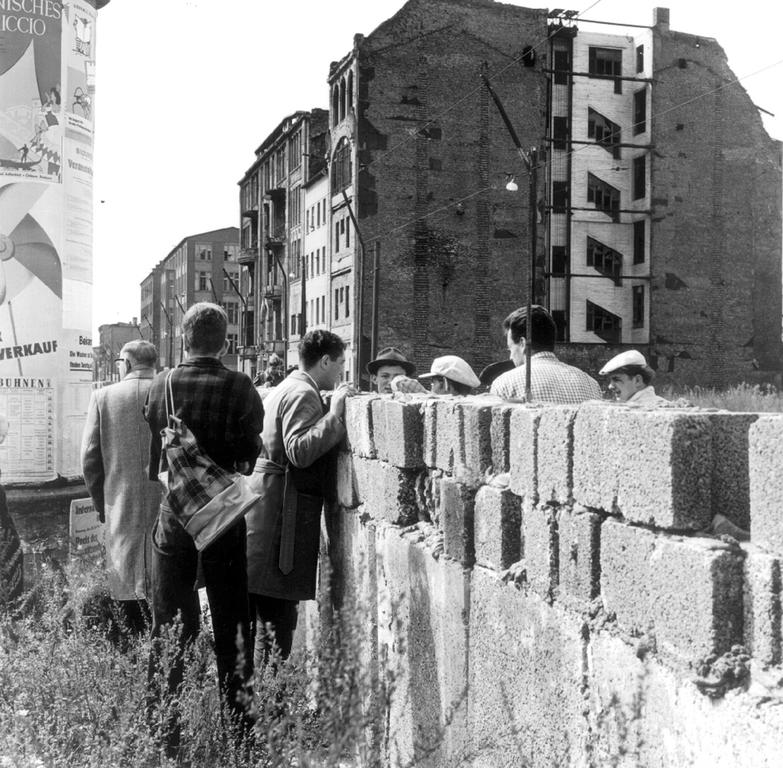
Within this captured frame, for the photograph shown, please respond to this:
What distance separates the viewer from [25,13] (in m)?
6.66

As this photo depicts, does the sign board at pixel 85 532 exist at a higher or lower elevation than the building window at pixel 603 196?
lower

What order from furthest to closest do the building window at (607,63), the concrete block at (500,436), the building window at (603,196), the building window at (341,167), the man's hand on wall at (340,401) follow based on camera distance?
the building window at (607,63), the building window at (603,196), the building window at (341,167), the man's hand on wall at (340,401), the concrete block at (500,436)

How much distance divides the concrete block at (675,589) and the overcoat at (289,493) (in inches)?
95.6

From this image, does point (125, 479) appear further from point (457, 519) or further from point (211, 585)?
point (457, 519)

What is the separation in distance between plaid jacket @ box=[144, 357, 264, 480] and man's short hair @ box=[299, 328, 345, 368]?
704mm

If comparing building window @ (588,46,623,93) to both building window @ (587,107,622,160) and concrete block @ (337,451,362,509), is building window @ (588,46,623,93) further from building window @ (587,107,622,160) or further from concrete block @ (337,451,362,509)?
concrete block @ (337,451,362,509)

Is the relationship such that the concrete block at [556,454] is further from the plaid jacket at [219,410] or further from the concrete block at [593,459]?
the plaid jacket at [219,410]

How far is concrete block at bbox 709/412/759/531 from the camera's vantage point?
7.65ft

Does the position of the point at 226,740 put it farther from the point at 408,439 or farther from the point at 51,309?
the point at 51,309

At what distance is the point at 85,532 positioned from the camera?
23.1 feet

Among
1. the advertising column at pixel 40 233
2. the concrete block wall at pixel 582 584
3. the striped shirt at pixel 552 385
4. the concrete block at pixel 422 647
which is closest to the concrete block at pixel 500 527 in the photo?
the concrete block wall at pixel 582 584

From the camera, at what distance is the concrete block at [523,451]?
304cm

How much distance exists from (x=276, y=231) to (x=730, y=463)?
58.5m

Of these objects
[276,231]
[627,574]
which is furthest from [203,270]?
[627,574]
